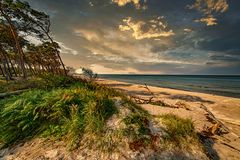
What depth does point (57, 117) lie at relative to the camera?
4578 millimetres

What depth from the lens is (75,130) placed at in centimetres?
409

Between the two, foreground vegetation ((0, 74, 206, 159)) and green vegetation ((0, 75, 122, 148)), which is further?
green vegetation ((0, 75, 122, 148))

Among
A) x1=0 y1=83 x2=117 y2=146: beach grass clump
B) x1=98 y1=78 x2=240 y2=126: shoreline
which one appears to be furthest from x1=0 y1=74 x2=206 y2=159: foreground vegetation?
x1=98 y1=78 x2=240 y2=126: shoreline

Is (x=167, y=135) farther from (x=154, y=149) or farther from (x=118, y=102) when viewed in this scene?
(x=118, y=102)

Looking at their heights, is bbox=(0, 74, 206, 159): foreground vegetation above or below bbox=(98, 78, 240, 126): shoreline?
above

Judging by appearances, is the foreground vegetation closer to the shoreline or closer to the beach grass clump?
the beach grass clump

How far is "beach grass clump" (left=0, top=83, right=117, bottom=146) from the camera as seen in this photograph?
4.15 m

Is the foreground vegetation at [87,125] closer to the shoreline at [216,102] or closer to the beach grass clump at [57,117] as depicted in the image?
the beach grass clump at [57,117]

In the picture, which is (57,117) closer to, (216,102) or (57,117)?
(57,117)

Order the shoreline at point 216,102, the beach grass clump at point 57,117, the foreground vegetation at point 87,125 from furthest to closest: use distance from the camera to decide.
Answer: the shoreline at point 216,102
the beach grass clump at point 57,117
the foreground vegetation at point 87,125

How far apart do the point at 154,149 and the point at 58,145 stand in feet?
8.12

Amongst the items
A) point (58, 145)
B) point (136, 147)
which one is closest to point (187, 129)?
point (136, 147)

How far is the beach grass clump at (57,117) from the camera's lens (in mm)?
4148

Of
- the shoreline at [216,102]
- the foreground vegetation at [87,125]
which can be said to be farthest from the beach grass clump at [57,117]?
the shoreline at [216,102]
